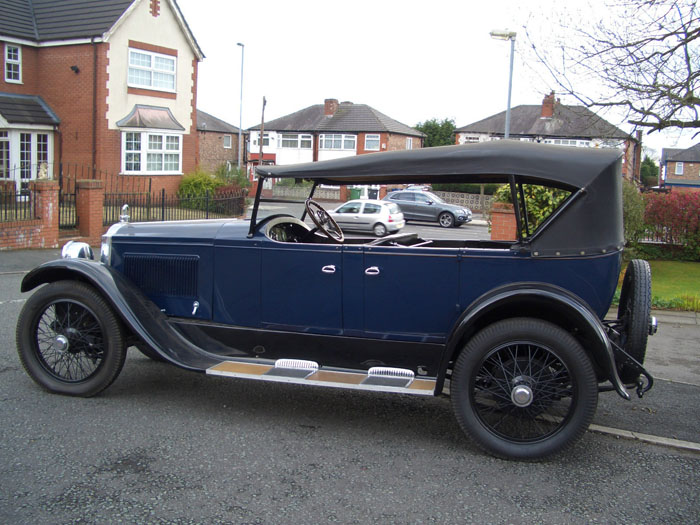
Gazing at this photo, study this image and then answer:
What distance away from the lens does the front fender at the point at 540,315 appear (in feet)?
13.4

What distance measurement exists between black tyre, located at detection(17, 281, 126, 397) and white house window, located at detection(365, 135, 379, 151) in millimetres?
45676

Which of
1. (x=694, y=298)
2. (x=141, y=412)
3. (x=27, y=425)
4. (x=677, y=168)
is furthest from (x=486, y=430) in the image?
(x=677, y=168)

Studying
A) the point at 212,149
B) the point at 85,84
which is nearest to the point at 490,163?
the point at 85,84

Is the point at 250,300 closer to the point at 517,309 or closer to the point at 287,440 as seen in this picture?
the point at 287,440

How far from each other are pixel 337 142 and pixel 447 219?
24469 millimetres

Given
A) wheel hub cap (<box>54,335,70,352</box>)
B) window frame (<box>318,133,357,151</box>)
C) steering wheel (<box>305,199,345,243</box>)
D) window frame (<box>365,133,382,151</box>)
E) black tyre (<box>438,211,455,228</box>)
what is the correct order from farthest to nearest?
window frame (<box>318,133,357,151</box>) < window frame (<box>365,133,382,151</box>) < black tyre (<box>438,211,455,228</box>) < steering wheel (<box>305,199,345,243</box>) < wheel hub cap (<box>54,335,70,352</box>)

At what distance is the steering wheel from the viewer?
5387mm

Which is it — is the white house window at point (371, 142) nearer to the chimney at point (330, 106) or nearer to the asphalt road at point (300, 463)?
the chimney at point (330, 106)

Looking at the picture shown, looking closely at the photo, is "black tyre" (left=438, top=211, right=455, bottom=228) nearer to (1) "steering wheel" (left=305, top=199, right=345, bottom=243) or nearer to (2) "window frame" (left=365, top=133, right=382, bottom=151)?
(2) "window frame" (left=365, top=133, right=382, bottom=151)

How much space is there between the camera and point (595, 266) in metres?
4.38

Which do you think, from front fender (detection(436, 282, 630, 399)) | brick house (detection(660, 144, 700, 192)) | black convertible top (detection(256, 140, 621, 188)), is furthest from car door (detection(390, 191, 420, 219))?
brick house (detection(660, 144, 700, 192))

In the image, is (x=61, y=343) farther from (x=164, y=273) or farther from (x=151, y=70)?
(x=151, y=70)

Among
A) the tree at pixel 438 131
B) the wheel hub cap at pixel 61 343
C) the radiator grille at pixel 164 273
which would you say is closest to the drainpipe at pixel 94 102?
the radiator grille at pixel 164 273

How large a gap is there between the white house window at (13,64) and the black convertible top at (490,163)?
23633mm
